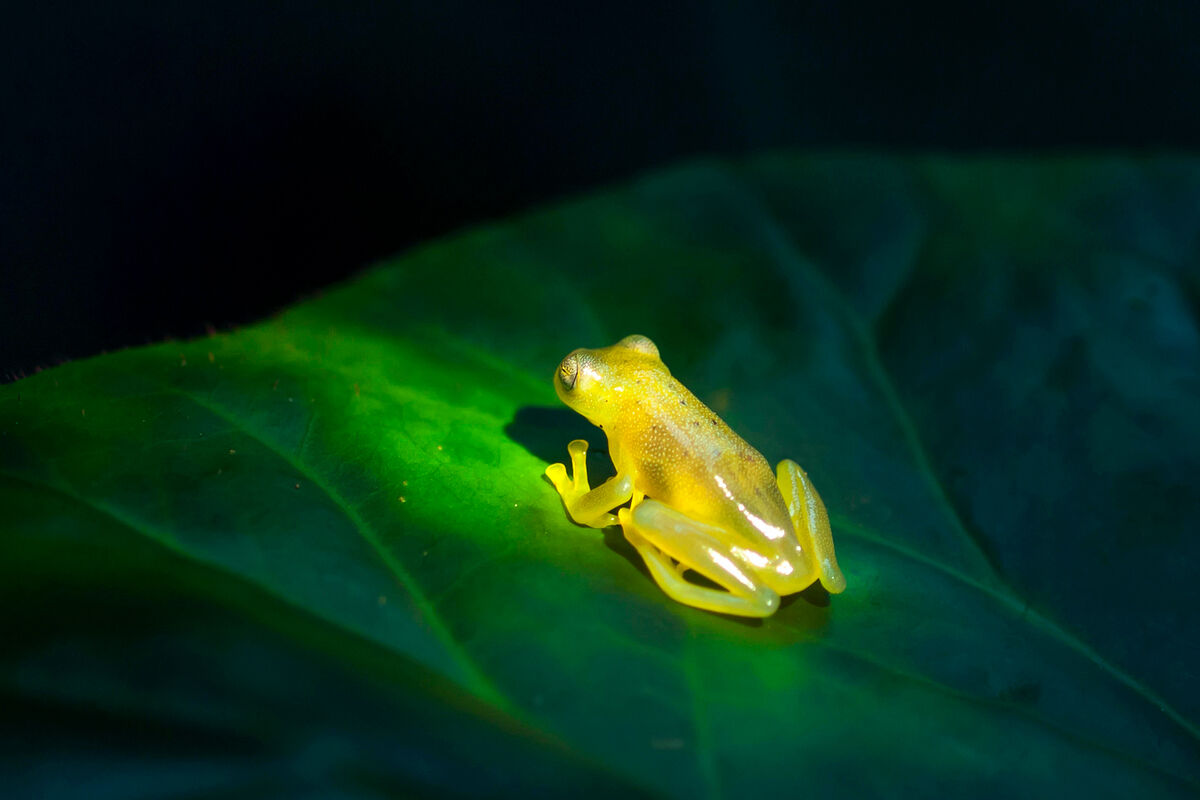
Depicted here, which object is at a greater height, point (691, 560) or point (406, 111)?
point (406, 111)

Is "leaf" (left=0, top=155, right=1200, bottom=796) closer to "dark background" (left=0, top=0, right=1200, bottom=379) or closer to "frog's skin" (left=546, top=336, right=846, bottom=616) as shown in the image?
"frog's skin" (left=546, top=336, right=846, bottom=616)

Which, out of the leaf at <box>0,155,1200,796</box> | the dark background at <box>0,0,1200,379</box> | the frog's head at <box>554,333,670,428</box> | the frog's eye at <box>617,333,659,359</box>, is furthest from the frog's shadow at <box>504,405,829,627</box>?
the dark background at <box>0,0,1200,379</box>

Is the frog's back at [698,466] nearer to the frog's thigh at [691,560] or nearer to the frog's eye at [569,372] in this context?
the frog's thigh at [691,560]

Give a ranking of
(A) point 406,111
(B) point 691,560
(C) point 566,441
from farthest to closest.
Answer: (A) point 406,111 → (C) point 566,441 → (B) point 691,560

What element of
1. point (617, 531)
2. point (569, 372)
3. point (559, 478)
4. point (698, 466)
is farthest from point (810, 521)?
point (569, 372)

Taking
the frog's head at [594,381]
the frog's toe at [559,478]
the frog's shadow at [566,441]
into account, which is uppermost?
the frog's head at [594,381]

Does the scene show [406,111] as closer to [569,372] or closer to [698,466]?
[569,372]

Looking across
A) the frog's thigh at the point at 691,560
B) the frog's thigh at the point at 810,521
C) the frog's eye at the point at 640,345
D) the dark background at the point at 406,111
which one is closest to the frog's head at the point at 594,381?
the frog's eye at the point at 640,345
